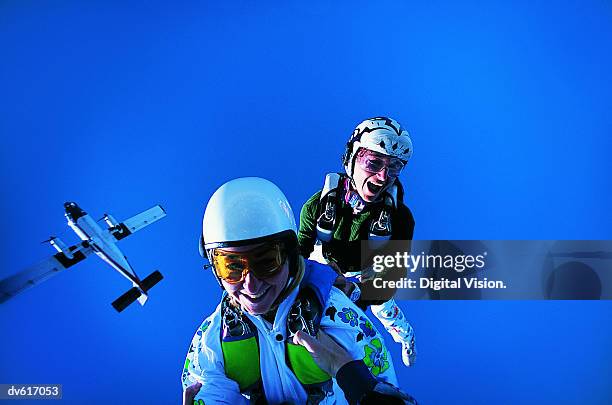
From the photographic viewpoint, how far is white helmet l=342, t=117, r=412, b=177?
244cm

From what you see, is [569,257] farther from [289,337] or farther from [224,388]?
[224,388]

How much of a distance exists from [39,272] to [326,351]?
2146mm

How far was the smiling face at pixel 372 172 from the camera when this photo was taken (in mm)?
2475

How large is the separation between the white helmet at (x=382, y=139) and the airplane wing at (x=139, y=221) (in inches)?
45.2

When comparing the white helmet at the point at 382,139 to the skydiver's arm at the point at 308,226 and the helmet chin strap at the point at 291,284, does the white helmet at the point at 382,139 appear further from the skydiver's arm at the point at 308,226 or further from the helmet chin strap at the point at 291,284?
the helmet chin strap at the point at 291,284

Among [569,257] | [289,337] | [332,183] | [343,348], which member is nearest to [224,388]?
[289,337]

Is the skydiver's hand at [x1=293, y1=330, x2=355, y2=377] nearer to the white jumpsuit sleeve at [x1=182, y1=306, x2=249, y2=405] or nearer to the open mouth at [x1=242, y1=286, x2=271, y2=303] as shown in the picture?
the open mouth at [x1=242, y1=286, x2=271, y2=303]

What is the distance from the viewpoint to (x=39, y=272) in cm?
306

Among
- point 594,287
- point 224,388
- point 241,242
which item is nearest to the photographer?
point 241,242

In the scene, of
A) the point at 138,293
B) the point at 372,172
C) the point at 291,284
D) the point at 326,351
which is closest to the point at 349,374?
the point at 326,351

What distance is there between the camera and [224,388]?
172 cm

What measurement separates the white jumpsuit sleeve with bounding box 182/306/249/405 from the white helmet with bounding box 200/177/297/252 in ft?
1.06

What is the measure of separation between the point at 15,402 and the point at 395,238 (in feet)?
7.52

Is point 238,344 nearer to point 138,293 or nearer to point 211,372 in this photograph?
point 211,372
